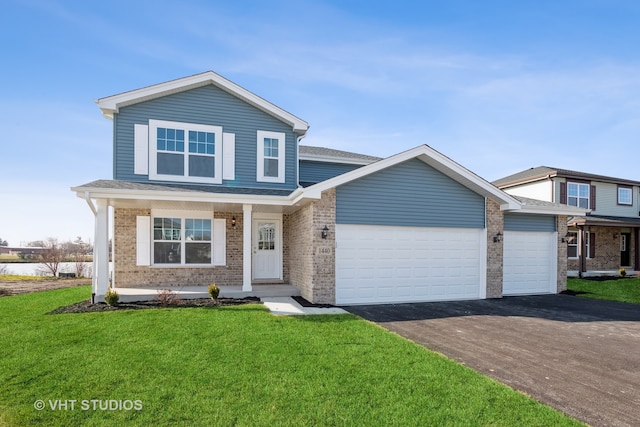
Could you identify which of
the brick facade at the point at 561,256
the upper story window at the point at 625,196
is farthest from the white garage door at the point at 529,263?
the upper story window at the point at 625,196

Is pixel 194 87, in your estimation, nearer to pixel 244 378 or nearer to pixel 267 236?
pixel 267 236

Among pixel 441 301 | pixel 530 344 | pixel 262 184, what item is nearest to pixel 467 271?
pixel 441 301

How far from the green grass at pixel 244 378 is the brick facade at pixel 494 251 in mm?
6303

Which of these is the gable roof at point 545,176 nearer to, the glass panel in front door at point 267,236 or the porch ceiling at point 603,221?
the porch ceiling at point 603,221

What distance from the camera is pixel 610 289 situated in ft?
45.2

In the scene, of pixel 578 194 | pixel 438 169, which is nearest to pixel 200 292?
pixel 438 169

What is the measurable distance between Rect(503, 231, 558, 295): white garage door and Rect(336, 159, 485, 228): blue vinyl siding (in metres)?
2.06

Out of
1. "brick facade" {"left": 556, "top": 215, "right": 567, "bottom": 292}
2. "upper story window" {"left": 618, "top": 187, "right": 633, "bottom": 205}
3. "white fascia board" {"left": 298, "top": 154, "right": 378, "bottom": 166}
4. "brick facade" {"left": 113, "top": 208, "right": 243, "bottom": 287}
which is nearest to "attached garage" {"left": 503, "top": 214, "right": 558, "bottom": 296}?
"brick facade" {"left": 556, "top": 215, "right": 567, "bottom": 292}

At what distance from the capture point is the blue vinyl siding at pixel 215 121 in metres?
10.9

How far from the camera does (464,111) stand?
15.0 m

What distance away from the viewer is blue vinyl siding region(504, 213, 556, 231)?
475 inches

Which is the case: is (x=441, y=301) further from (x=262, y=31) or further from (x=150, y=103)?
(x=150, y=103)

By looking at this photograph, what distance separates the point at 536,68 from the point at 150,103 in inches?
531

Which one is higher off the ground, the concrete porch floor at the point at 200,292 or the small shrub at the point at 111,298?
the small shrub at the point at 111,298
